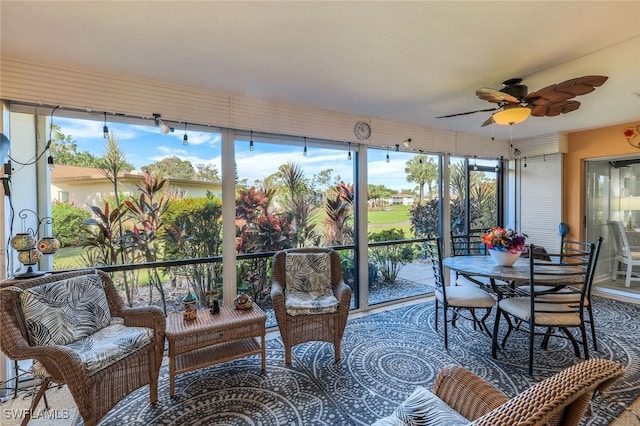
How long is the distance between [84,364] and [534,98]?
12.1ft

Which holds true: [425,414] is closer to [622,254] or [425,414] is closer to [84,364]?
[84,364]

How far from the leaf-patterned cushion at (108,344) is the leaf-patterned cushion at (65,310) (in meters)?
0.08

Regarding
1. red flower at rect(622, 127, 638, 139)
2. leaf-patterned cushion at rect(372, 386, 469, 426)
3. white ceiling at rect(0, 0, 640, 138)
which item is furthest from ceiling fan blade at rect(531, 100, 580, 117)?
red flower at rect(622, 127, 638, 139)

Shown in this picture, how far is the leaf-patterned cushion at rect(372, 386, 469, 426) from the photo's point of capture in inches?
48.4

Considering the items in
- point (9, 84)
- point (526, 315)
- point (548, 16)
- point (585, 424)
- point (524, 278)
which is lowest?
point (585, 424)

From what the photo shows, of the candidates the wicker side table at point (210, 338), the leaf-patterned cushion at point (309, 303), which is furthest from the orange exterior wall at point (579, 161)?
the wicker side table at point (210, 338)

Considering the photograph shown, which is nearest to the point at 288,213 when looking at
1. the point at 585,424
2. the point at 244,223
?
the point at 244,223

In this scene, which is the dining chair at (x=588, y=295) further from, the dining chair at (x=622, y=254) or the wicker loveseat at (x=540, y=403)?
the dining chair at (x=622, y=254)

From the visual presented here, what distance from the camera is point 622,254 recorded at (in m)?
4.57

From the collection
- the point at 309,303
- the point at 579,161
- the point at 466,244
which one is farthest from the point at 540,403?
the point at 579,161

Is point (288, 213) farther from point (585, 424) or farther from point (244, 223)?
point (585, 424)

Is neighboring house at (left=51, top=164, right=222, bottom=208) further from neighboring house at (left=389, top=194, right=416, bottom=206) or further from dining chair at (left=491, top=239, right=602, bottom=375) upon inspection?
dining chair at (left=491, top=239, right=602, bottom=375)

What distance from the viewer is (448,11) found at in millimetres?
1722

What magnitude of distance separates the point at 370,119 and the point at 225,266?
262cm
